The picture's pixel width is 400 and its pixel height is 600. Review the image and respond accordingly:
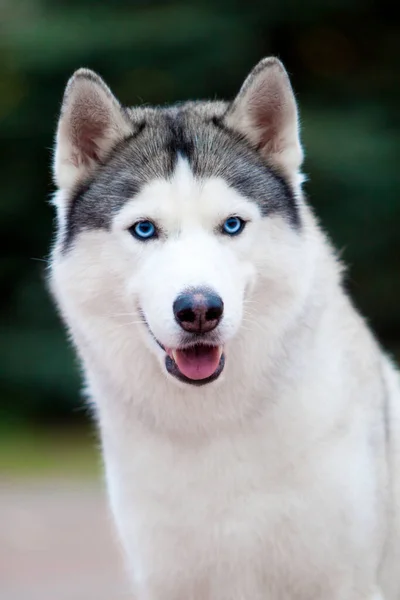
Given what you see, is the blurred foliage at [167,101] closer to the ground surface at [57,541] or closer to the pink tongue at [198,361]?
the ground surface at [57,541]

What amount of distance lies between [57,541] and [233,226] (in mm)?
5133

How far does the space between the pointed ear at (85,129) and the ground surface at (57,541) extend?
280cm

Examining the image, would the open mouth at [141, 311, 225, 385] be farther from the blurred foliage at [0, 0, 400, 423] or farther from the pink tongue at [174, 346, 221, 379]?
the blurred foliage at [0, 0, 400, 423]

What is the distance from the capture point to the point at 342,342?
4.32 meters

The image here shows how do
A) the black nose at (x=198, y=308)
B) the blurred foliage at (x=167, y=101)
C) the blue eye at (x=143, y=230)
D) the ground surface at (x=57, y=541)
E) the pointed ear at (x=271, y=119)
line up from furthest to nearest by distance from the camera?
the blurred foliage at (x=167, y=101)
the ground surface at (x=57, y=541)
the pointed ear at (x=271, y=119)
the blue eye at (x=143, y=230)
the black nose at (x=198, y=308)

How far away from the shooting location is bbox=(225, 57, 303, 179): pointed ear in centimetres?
405

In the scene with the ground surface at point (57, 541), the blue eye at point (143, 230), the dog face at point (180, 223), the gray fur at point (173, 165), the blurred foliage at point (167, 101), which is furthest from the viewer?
the blurred foliage at point (167, 101)

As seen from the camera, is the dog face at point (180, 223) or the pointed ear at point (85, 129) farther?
the pointed ear at point (85, 129)

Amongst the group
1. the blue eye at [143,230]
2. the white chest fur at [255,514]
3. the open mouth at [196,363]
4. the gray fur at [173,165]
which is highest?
the gray fur at [173,165]

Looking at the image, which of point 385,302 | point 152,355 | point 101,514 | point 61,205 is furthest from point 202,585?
point 385,302

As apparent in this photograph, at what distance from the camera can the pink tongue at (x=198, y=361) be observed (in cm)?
377

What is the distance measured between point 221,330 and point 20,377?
8.80 metres

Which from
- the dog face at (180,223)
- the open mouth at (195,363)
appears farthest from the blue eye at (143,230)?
the open mouth at (195,363)

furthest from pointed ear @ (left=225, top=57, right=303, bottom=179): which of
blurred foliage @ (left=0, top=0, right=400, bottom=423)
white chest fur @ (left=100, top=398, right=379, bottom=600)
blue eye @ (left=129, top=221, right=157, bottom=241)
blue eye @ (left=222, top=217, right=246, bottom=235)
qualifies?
blurred foliage @ (left=0, top=0, right=400, bottom=423)
